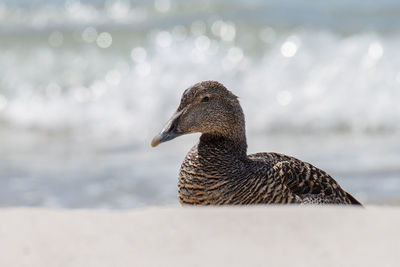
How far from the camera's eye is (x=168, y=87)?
1216 cm

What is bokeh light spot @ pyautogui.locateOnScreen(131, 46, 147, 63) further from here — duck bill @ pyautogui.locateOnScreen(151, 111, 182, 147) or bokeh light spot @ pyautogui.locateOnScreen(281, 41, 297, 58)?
duck bill @ pyautogui.locateOnScreen(151, 111, 182, 147)

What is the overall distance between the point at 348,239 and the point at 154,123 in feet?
27.8

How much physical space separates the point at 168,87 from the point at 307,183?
710cm

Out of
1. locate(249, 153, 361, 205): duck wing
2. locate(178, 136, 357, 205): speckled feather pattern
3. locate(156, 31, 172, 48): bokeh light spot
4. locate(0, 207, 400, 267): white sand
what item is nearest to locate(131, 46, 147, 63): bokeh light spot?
locate(156, 31, 172, 48): bokeh light spot

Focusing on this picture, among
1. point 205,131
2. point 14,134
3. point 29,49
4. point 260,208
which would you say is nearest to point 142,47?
point 29,49

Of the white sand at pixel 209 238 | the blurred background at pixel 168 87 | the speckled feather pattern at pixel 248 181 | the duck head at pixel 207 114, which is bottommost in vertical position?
the white sand at pixel 209 238

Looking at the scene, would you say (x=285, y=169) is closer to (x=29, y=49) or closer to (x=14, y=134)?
(x=14, y=134)

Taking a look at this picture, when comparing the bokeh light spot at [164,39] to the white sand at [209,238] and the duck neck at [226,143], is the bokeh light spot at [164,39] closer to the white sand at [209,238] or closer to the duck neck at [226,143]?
the duck neck at [226,143]

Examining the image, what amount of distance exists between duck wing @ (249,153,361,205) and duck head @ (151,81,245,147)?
13.0 inches

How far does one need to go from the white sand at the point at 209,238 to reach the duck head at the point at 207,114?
1999 millimetres

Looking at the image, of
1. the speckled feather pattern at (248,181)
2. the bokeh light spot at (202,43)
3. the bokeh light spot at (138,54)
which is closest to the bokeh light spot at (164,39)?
the bokeh light spot at (138,54)

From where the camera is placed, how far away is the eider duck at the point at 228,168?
5090 millimetres

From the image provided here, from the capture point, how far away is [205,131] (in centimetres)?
552

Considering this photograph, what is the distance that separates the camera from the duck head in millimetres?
5352
